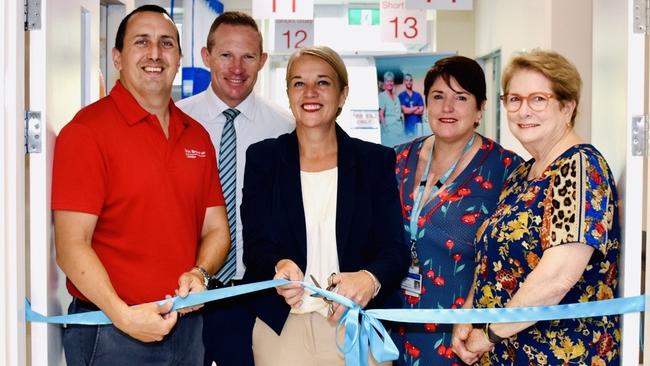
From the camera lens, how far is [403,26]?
339 inches

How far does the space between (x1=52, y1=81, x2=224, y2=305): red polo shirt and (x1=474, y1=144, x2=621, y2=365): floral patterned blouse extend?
1.03 metres

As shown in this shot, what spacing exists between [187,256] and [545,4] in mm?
5485

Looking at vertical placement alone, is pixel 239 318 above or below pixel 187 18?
below

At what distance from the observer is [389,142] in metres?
8.74

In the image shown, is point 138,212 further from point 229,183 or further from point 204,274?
point 229,183

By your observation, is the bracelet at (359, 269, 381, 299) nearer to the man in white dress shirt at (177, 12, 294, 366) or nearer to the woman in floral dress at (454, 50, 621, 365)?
the woman in floral dress at (454, 50, 621, 365)

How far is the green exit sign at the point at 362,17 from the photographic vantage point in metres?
13.4

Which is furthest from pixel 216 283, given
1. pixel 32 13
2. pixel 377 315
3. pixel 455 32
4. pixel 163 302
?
pixel 455 32

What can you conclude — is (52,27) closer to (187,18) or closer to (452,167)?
(452,167)

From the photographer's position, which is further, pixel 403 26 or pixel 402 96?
pixel 402 96

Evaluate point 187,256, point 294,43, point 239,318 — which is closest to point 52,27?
point 187,256

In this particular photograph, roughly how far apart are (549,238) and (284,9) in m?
5.87

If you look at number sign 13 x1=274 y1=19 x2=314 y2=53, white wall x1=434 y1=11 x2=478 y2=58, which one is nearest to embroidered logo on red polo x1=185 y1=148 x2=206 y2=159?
number sign 13 x1=274 y1=19 x2=314 y2=53

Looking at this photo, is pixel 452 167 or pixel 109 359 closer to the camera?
pixel 109 359
